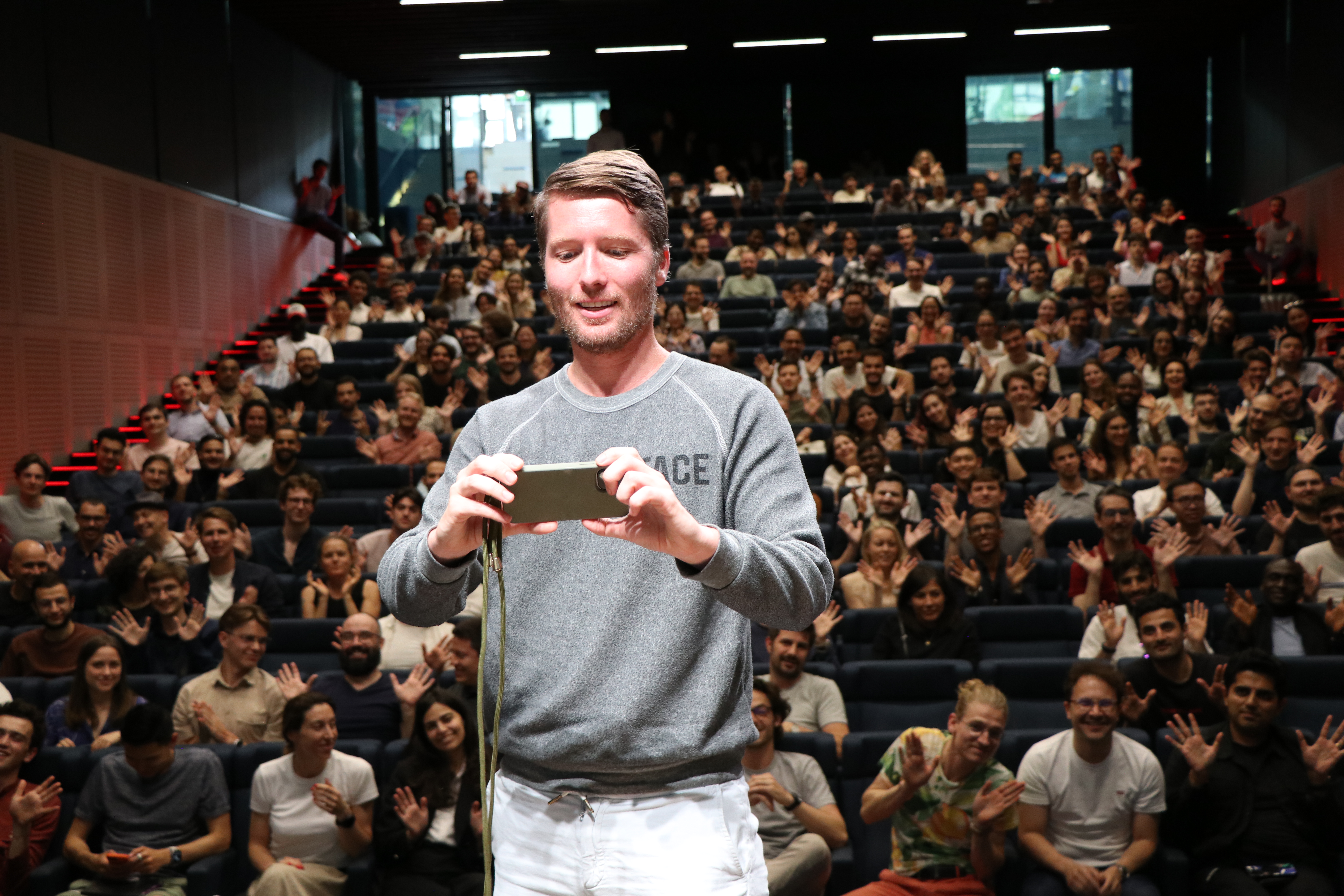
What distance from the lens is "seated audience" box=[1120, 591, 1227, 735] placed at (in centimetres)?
381

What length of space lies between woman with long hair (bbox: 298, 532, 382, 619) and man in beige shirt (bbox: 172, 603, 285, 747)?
68 cm

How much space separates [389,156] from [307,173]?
2.35m

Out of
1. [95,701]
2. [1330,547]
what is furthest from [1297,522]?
[95,701]

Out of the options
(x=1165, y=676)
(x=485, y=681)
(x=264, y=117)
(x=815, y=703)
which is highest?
(x=264, y=117)

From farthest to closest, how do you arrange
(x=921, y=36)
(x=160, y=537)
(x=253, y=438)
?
(x=921, y=36) → (x=253, y=438) → (x=160, y=537)

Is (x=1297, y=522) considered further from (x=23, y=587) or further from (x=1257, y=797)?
(x=23, y=587)

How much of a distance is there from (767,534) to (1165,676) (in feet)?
10.7

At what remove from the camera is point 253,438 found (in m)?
6.83

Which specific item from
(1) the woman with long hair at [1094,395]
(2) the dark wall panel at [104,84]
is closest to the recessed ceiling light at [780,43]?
(2) the dark wall panel at [104,84]

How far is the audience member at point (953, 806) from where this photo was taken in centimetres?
329

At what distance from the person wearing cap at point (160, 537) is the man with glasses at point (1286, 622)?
434 centimetres

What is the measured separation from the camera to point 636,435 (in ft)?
3.75

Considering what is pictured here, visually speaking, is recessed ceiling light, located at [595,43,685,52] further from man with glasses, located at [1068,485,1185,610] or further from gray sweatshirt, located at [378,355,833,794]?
gray sweatshirt, located at [378,355,833,794]

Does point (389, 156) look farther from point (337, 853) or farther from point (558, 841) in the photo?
point (558, 841)
